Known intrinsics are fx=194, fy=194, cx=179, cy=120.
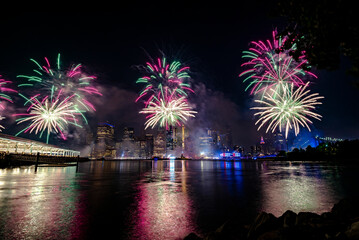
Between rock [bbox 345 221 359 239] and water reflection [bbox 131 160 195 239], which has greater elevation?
rock [bbox 345 221 359 239]

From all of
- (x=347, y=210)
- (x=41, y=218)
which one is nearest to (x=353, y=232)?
(x=347, y=210)

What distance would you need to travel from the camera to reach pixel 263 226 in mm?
5543

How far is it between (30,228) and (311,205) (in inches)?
500

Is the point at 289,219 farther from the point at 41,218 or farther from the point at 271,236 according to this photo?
the point at 41,218

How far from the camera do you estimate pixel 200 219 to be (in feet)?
26.7

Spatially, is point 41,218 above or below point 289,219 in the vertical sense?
below

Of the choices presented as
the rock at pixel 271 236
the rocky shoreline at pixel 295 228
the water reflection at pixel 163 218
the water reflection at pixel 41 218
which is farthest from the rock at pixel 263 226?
the water reflection at pixel 41 218

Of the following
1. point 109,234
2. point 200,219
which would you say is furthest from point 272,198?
point 109,234

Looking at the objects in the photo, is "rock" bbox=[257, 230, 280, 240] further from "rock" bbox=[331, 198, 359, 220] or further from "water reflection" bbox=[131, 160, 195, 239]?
"rock" bbox=[331, 198, 359, 220]

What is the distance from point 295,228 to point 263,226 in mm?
1189

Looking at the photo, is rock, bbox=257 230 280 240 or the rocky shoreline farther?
rock, bbox=257 230 280 240

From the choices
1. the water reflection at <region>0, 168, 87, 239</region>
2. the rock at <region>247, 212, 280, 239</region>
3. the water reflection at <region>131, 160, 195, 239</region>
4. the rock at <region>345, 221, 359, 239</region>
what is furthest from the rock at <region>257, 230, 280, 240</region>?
the water reflection at <region>0, 168, 87, 239</region>

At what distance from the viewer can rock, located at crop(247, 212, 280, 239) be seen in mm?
5466

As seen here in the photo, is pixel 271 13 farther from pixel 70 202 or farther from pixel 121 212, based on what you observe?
pixel 70 202
